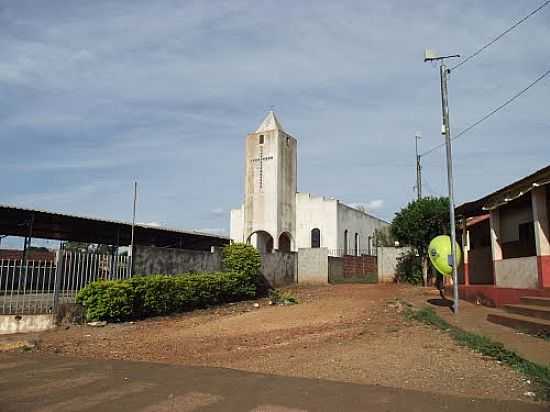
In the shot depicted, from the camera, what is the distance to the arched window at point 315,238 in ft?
106

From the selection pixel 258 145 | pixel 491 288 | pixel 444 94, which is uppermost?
pixel 258 145

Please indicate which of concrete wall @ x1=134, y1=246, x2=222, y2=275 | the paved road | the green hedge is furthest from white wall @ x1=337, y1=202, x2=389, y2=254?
the paved road

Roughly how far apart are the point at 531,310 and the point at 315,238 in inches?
869

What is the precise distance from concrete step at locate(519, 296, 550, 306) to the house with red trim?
0.18 ft

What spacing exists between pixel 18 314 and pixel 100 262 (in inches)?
108

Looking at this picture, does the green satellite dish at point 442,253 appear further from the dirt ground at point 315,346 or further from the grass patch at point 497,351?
the grass patch at point 497,351

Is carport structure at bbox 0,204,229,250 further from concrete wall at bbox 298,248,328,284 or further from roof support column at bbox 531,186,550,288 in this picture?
roof support column at bbox 531,186,550,288

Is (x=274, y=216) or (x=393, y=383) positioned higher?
(x=274, y=216)

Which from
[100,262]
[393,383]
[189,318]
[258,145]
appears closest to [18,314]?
[100,262]

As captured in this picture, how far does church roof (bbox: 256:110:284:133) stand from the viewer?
30.5 meters

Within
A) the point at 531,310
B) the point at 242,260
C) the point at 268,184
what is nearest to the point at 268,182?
the point at 268,184

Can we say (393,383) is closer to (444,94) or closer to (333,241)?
(444,94)

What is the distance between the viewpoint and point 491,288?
45.1 feet

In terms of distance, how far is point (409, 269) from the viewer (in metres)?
25.5
